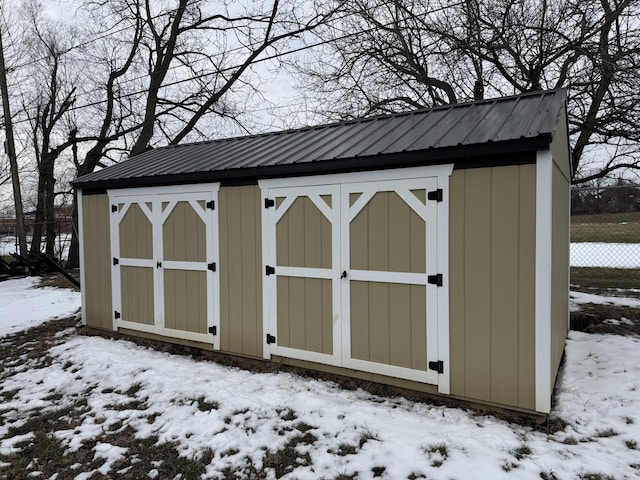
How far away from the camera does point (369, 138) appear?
427cm

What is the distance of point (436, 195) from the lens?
11.4 feet

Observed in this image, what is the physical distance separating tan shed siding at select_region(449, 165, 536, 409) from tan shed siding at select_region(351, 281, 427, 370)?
0.89 ft

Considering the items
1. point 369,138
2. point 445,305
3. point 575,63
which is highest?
point 575,63

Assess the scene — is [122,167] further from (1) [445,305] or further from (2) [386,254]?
(1) [445,305]

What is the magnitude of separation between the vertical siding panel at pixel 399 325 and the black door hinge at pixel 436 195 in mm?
728

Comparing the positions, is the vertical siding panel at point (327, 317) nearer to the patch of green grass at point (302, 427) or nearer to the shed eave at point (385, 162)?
the patch of green grass at point (302, 427)

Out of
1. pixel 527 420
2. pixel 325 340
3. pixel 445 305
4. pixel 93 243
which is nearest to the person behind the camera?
pixel 527 420

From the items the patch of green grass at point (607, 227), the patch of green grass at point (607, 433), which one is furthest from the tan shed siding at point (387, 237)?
the patch of green grass at point (607, 227)

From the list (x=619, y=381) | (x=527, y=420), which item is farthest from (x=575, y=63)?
(x=527, y=420)

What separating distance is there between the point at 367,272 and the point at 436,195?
866 mm

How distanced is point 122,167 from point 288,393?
164 inches

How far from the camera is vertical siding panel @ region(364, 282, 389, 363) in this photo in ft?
12.2

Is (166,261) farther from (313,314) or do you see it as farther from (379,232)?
(379,232)

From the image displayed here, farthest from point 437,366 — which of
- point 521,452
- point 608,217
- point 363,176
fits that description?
point 608,217
